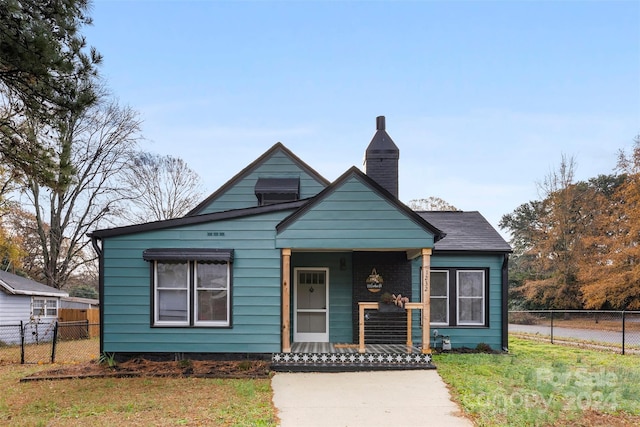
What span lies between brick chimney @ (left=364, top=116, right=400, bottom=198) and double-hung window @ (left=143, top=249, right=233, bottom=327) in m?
4.58

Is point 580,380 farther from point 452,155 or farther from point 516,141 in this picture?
point 452,155

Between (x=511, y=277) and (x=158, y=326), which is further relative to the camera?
(x=511, y=277)

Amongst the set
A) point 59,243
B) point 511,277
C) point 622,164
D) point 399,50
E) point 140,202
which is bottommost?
point 511,277

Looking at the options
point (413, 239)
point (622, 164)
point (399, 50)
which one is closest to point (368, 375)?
point (413, 239)

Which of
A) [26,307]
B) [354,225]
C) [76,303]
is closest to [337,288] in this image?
[354,225]

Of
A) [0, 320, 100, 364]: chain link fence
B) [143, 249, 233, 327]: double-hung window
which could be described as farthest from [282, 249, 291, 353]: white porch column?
[0, 320, 100, 364]: chain link fence

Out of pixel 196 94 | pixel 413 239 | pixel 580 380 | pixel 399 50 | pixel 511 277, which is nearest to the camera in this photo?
pixel 580 380

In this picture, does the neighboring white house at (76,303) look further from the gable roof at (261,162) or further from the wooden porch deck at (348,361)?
the wooden porch deck at (348,361)

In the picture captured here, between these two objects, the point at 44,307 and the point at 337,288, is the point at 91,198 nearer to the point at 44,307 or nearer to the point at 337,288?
the point at 44,307

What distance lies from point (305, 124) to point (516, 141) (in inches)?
378

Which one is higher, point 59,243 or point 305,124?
point 305,124

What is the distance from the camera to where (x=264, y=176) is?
13.7 meters

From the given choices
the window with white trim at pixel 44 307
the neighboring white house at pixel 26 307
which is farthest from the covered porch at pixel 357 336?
the window with white trim at pixel 44 307

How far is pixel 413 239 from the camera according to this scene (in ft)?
30.9
